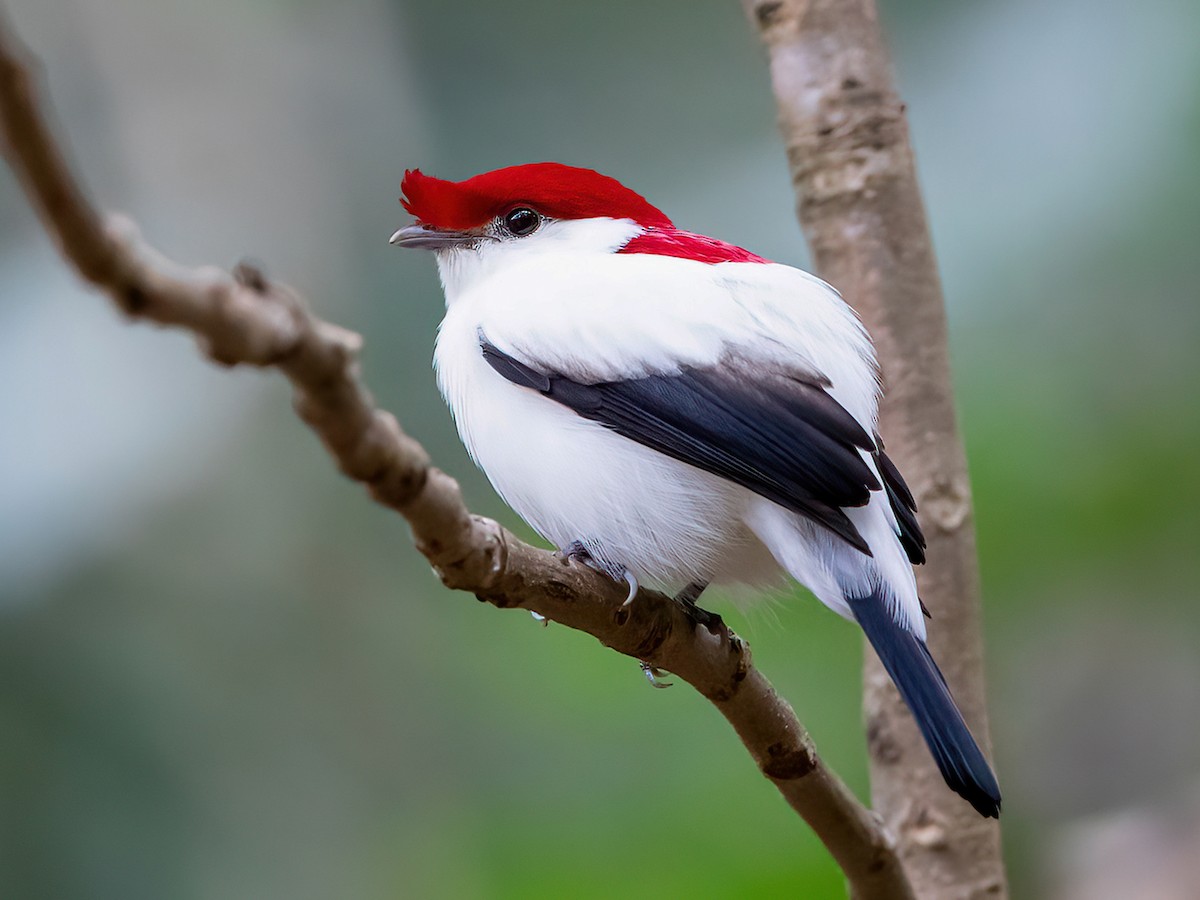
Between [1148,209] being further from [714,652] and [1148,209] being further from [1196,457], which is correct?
[714,652]

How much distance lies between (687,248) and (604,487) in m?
0.47

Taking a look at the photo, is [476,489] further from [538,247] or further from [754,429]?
[754,429]

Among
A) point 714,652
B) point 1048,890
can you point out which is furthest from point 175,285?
point 1048,890

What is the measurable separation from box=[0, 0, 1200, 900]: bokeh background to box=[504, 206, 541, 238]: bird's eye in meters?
1.36

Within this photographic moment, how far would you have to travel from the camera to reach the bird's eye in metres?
2.13

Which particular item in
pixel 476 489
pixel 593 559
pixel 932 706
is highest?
pixel 593 559

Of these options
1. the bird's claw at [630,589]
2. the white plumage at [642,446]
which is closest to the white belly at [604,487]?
the white plumage at [642,446]

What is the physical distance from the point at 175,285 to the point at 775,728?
114 cm

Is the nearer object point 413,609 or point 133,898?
point 133,898

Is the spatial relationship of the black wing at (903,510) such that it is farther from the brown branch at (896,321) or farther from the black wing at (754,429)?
the brown branch at (896,321)

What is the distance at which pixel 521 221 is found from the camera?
2141mm

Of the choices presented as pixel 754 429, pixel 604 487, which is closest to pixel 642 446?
pixel 604 487

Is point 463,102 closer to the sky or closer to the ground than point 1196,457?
closer to the sky

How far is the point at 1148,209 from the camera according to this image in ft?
11.2
